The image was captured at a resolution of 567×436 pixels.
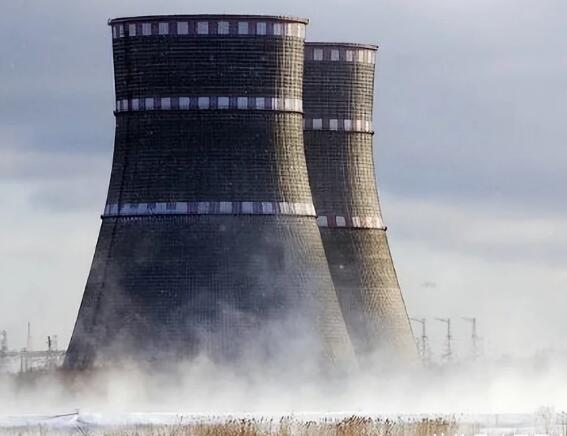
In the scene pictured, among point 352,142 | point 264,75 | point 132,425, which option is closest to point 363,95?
point 352,142

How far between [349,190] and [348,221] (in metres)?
0.90

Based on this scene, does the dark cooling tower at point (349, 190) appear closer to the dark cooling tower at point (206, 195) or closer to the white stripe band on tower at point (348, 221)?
the white stripe band on tower at point (348, 221)

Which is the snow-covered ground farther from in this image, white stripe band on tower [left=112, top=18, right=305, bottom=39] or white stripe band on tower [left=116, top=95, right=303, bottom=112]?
white stripe band on tower [left=112, top=18, right=305, bottom=39]

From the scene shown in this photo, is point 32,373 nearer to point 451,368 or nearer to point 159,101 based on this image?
point 159,101

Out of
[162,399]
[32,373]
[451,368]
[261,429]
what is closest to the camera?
[261,429]

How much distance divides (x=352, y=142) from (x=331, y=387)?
862 cm

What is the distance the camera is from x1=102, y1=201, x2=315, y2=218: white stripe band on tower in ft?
237

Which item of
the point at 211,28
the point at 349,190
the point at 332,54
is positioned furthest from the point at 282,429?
the point at 332,54

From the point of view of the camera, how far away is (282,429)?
5372 cm

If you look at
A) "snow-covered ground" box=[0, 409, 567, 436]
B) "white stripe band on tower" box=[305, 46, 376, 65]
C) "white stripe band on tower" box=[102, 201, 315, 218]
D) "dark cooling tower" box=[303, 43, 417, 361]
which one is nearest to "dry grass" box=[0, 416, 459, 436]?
"snow-covered ground" box=[0, 409, 567, 436]

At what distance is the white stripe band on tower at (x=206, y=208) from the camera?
237 ft

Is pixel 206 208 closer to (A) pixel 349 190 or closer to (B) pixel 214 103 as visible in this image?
(B) pixel 214 103

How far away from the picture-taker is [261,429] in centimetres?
5453

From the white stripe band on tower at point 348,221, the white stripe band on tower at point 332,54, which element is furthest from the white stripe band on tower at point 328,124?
the white stripe band on tower at point 348,221
